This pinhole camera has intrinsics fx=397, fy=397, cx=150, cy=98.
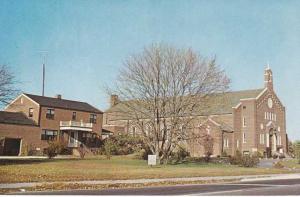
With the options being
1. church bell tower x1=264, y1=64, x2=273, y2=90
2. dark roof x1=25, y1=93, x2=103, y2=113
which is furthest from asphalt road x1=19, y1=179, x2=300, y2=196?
church bell tower x1=264, y1=64, x2=273, y2=90

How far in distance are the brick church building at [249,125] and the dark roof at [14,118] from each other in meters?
10.3

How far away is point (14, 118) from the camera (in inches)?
1639

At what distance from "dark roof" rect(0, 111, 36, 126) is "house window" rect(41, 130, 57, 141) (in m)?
1.91

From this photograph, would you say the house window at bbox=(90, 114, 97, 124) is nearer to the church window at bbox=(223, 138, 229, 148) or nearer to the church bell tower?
the church window at bbox=(223, 138, 229, 148)

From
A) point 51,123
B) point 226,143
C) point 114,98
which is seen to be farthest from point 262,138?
point 114,98

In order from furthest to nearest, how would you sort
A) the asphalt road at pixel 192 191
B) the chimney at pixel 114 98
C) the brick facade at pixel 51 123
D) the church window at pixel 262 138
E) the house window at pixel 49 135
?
the church window at pixel 262 138, the house window at pixel 49 135, the brick facade at pixel 51 123, the chimney at pixel 114 98, the asphalt road at pixel 192 191

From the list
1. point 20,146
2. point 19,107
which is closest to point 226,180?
point 20,146

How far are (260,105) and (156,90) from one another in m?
27.9

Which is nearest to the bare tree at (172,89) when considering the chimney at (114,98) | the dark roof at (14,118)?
the chimney at (114,98)

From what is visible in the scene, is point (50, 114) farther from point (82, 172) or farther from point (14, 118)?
point (82, 172)

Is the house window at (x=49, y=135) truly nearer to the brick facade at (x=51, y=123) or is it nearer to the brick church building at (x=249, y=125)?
the brick facade at (x=51, y=123)

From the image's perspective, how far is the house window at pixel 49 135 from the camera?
4397 centimetres

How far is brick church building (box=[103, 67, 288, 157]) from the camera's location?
163 feet

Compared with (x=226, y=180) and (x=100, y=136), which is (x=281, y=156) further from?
(x=226, y=180)
